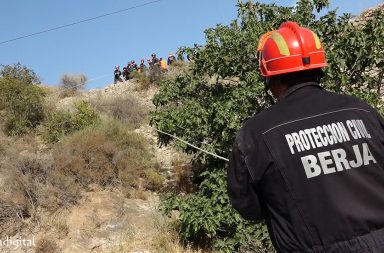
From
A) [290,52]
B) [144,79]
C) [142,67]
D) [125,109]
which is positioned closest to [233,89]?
[290,52]

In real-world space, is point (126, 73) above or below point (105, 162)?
above

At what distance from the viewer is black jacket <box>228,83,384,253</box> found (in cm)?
170

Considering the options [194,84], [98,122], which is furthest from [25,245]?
[98,122]

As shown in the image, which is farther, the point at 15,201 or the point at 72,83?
the point at 72,83

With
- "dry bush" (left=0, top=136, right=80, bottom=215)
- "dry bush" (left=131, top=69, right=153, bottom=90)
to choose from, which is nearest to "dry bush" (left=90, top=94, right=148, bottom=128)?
"dry bush" (left=131, top=69, right=153, bottom=90)

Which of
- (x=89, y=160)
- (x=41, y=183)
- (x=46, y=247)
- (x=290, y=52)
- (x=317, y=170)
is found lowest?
(x=46, y=247)

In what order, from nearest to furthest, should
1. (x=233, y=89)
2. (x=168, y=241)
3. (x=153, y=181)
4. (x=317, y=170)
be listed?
(x=317, y=170), (x=233, y=89), (x=168, y=241), (x=153, y=181)

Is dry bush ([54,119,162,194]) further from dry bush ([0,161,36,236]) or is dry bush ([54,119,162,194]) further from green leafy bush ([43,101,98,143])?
green leafy bush ([43,101,98,143])

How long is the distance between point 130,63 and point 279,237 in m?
24.1

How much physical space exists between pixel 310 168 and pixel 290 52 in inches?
22.4

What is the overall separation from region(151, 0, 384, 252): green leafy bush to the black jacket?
14.4 feet

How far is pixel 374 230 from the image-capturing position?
1715mm

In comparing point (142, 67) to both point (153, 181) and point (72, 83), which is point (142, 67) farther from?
point (153, 181)

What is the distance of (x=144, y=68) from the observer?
891 inches
